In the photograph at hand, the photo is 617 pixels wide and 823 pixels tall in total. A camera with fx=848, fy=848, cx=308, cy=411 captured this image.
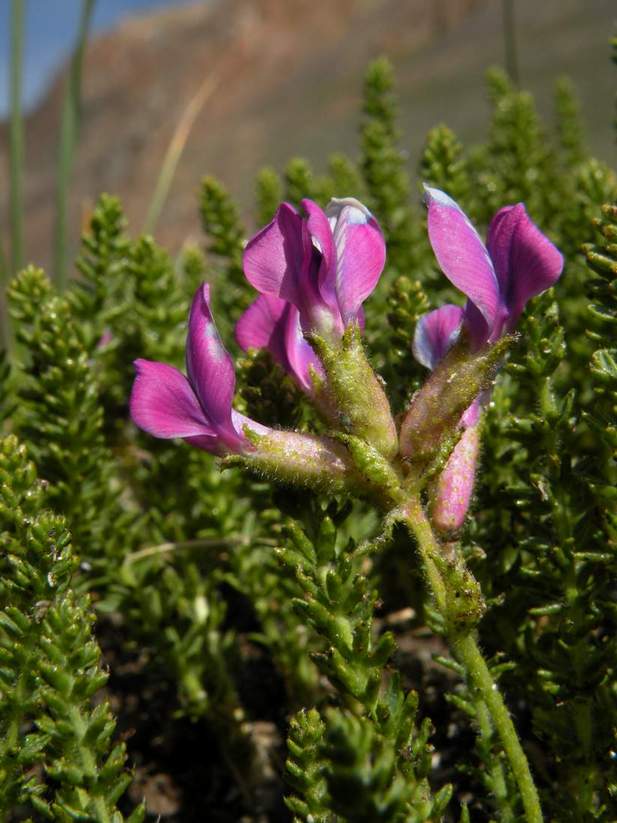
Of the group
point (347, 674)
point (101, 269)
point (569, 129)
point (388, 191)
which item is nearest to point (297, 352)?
point (347, 674)

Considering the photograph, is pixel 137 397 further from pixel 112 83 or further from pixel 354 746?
pixel 112 83

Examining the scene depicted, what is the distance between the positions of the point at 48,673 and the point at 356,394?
0.63 metres

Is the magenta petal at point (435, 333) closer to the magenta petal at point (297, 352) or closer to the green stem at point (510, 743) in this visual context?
the magenta petal at point (297, 352)

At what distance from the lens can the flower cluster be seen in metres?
1.33

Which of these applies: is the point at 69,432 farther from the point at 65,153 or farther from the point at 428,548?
the point at 65,153

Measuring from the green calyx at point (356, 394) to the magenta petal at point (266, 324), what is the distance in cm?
19

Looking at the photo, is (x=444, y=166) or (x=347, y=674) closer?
(x=347, y=674)

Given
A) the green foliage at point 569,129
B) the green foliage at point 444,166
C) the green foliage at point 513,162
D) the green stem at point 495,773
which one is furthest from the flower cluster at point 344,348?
the green foliage at point 569,129

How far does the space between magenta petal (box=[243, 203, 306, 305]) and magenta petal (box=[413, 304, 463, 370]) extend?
0.31m

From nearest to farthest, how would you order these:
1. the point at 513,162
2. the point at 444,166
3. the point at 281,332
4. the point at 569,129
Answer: the point at 281,332 < the point at 444,166 < the point at 513,162 < the point at 569,129

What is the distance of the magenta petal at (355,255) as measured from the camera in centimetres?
140

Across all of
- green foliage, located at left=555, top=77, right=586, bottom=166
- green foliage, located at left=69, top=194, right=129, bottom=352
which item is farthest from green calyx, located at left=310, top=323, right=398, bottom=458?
green foliage, located at left=555, top=77, right=586, bottom=166

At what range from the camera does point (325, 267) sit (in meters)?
1.37

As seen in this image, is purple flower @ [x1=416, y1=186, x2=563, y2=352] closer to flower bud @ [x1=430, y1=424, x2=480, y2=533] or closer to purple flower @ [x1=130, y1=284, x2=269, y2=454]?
flower bud @ [x1=430, y1=424, x2=480, y2=533]
